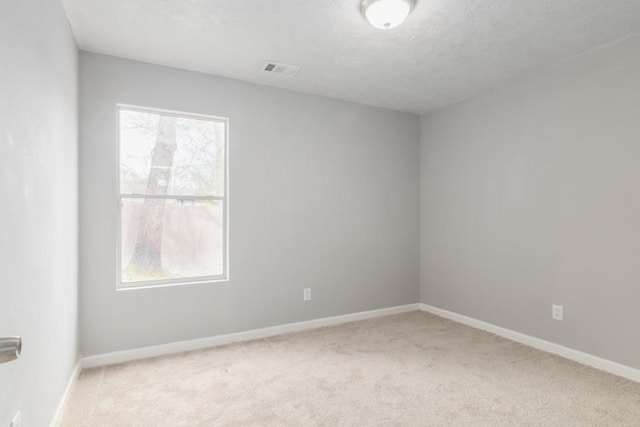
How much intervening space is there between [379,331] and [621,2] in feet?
10.3

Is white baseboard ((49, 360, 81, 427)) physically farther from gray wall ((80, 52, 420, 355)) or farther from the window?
the window

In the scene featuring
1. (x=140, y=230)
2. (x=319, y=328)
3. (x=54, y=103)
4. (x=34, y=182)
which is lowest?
(x=319, y=328)

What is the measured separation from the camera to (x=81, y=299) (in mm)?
2887

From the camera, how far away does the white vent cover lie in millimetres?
3154

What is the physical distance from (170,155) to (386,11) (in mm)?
2128

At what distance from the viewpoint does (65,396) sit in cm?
235

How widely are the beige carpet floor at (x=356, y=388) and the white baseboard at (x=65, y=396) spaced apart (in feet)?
0.14

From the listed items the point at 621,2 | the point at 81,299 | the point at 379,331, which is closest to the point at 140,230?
the point at 81,299

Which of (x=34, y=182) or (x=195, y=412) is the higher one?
(x=34, y=182)

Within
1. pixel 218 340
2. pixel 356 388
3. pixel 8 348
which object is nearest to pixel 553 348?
pixel 356 388

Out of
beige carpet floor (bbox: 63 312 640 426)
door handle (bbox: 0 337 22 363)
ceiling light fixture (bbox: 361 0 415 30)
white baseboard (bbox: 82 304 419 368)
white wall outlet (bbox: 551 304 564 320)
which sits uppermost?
ceiling light fixture (bbox: 361 0 415 30)

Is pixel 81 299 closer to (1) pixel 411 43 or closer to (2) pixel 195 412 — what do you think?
(2) pixel 195 412

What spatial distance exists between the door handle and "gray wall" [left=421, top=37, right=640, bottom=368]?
11.4 feet

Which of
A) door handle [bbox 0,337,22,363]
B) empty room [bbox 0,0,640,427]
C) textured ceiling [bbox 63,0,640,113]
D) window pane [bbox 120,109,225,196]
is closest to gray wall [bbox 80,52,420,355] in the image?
empty room [bbox 0,0,640,427]
